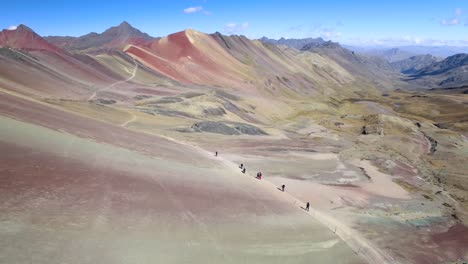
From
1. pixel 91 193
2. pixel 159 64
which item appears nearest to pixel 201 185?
pixel 91 193

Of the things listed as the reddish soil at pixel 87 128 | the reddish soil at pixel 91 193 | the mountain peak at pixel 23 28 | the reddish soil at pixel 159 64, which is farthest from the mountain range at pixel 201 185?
the mountain peak at pixel 23 28

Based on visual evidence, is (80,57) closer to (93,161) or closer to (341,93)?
(93,161)

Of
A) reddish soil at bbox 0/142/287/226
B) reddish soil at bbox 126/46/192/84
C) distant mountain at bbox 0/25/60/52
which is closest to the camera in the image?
reddish soil at bbox 0/142/287/226

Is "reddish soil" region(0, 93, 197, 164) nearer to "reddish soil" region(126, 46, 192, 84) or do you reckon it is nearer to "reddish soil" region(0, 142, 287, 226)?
"reddish soil" region(0, 142, 287, 226)

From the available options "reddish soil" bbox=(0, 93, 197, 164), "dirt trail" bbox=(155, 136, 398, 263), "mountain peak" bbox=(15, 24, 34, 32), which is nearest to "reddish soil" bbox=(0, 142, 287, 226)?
"dirt trail" bbox=(155, 136, 398, 263)

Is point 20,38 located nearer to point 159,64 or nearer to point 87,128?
point 159,64

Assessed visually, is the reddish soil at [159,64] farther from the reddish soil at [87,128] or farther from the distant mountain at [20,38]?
the reddish soil at [87,128]

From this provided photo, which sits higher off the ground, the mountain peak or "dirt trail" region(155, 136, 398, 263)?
the mountain peak

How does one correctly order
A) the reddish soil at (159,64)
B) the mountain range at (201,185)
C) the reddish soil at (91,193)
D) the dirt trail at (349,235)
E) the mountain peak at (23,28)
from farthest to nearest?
the mountain peak at (23,28) < the reddish soil at (159,64) < the dirt trail at (349,235) < the reddish soil at (91,193) < the mountain range at (201,185)

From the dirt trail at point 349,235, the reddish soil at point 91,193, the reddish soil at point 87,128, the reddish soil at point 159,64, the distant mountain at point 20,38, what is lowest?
the dirt trail at point 349,235

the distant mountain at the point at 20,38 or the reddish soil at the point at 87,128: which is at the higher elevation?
the distant mountain at the point at 20,38

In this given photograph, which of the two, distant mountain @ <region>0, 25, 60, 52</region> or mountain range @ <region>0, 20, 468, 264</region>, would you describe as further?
distant mountain @ <region>0, 25, 60, 52</region>
